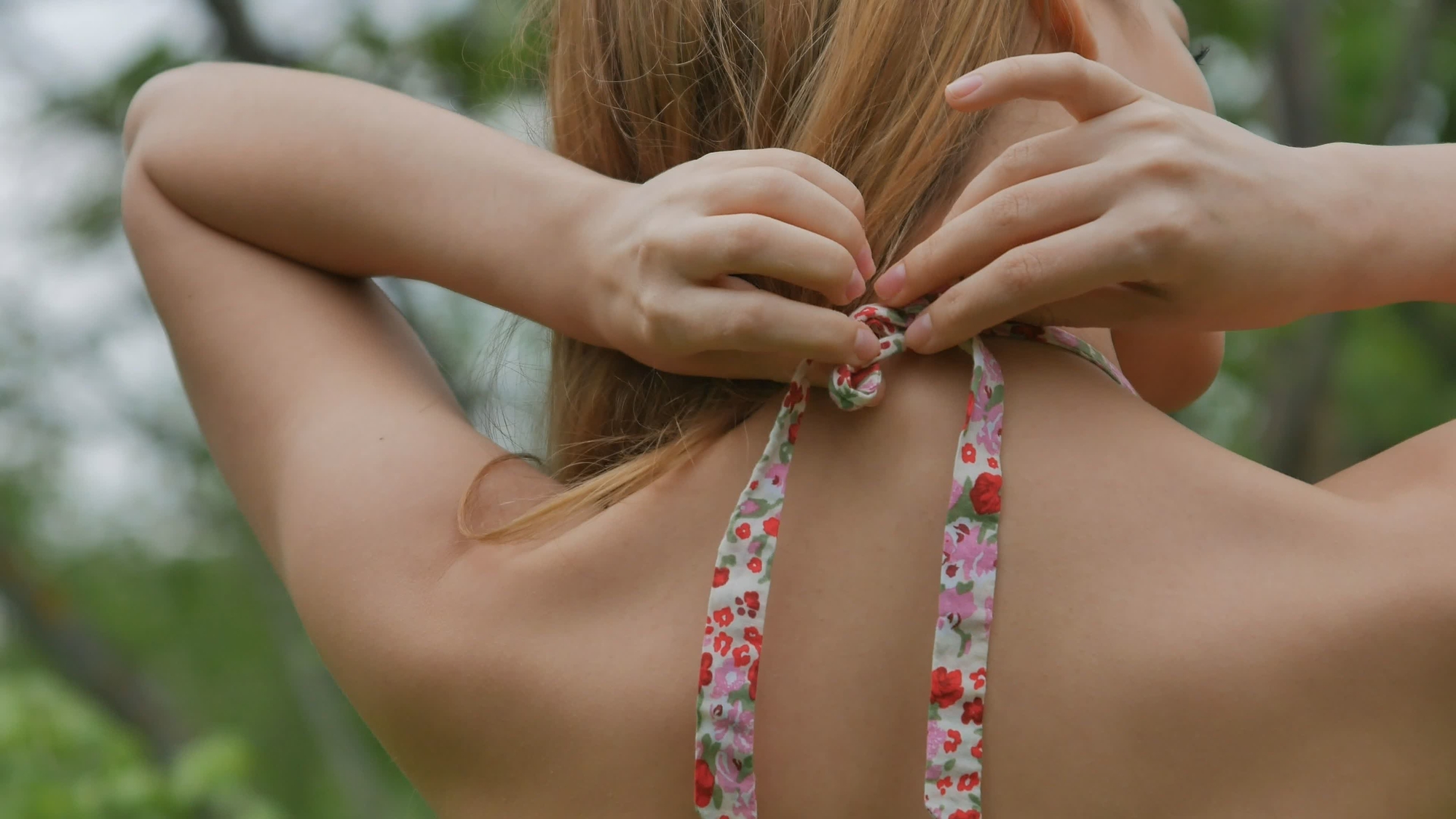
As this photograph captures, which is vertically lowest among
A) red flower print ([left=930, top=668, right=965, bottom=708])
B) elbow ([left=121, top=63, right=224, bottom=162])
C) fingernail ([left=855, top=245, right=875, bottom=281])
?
red flower print ([left=930, top=668, right=965, bottom=708])

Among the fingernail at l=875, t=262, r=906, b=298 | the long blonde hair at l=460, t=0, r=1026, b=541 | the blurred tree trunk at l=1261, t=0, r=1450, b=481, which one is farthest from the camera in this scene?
the blurred tree trunk at l=1261, t=0, r=1450, b=481

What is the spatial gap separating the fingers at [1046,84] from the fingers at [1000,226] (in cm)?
6

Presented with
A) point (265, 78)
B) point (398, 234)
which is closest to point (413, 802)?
point (398, 234)

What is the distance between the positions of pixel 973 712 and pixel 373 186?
812mm

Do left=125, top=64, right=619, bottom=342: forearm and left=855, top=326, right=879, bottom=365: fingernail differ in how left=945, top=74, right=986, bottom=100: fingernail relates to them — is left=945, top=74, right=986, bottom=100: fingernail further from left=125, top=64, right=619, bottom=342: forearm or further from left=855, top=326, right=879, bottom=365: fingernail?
left=125, top=64, right=619, bottom=342: forearm

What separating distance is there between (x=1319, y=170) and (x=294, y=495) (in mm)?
1036

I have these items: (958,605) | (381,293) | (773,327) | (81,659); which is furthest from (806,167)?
(81,659)

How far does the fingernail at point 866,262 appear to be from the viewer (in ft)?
3.61

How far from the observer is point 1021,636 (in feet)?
3.44

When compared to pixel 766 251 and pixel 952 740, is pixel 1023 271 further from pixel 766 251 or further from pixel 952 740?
pixel 952 740

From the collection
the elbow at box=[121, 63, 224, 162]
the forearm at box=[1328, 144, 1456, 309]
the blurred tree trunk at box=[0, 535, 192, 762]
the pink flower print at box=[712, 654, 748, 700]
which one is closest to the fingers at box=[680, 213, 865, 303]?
the pink flower print at box=[712, 654, 748, 700]

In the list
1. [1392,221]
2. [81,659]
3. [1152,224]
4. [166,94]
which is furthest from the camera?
[81,659]

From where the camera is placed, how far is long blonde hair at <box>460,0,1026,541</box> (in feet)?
3.97

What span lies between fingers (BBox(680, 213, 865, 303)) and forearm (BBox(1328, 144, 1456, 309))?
445 mm
